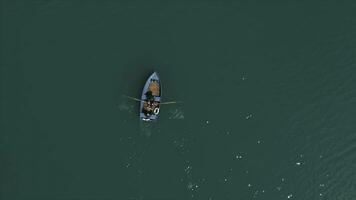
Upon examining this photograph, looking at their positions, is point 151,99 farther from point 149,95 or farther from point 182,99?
point 182,99

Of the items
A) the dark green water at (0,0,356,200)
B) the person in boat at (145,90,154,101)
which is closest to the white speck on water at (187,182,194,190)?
the dark green water at (0,0,356,200)

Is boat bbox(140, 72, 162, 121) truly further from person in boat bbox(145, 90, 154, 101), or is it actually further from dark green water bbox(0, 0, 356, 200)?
dark green water bbox(0, 0, 356, 200)

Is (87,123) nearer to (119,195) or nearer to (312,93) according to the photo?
(119,195)

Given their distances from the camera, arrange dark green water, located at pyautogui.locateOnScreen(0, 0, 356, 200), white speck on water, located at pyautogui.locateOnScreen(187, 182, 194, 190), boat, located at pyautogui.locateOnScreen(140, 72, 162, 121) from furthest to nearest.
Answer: white speck on water, located at pyautogui.locateOnScreen(187, 182, 194, 190)
boat, located at pyautogui.locateOnScreen(140, 72, 162, 121)
dark green water, located at pyautogui.locateOnScreen(0, 0, 356, 200)

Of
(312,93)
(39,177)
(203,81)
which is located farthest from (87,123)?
(312,93)

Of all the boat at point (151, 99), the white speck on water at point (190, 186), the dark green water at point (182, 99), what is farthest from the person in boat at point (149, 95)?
the white speck on water at point (190, 186)

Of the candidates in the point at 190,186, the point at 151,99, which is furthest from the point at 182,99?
the point at 190,186

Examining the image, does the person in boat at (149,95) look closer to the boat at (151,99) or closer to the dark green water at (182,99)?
the boat at (151,99)
